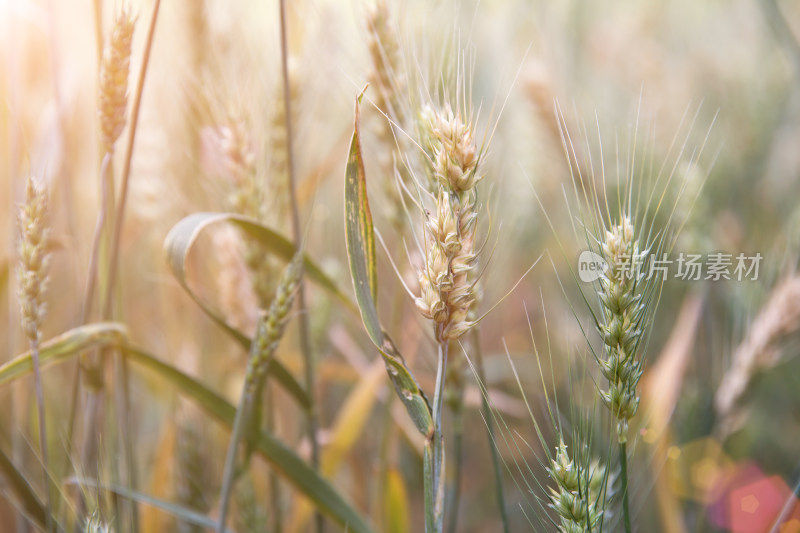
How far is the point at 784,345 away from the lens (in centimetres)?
81

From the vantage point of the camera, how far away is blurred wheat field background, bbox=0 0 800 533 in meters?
0.47

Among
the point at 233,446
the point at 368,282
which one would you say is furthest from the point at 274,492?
the point at 368,282

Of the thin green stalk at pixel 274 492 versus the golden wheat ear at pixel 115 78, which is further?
the thin green stalk at pixel 274 492

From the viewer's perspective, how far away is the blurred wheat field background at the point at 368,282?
0.47 meters

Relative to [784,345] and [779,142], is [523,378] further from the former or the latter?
[779,142]

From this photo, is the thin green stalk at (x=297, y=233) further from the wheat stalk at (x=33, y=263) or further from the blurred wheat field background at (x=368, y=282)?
the wheat stalk at (x=33, y=263)

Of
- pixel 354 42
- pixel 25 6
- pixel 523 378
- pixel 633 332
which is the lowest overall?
pixel 523 378

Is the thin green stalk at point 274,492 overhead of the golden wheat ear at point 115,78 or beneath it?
beneath

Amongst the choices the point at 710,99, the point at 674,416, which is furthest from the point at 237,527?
the point at 710,99

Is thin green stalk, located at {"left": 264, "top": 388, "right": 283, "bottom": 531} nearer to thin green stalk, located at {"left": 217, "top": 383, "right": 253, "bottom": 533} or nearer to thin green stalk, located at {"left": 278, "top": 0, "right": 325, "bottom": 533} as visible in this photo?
thin green stalk, located at {"left": 278, "top": 0, "right": 325, "bottom": 533}

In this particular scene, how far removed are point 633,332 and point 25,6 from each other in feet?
3.15

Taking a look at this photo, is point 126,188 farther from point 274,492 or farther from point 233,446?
point 274,492

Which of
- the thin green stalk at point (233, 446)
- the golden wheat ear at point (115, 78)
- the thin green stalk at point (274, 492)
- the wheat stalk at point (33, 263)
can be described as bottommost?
the thin green stalk at point (274, 492)

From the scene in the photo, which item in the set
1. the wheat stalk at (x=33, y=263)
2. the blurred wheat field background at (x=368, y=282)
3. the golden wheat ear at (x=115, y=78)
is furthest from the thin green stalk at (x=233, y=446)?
the golden wheat ear at (x=115, y=78)
